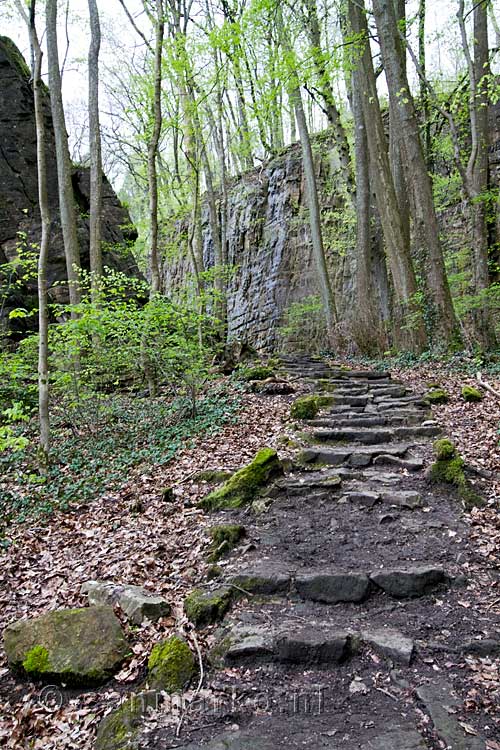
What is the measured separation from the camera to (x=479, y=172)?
12.6 metres

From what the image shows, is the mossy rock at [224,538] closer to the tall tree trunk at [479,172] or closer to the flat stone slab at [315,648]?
the flat stone slab at [315,648]

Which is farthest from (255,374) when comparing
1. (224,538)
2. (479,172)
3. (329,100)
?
(329,100)

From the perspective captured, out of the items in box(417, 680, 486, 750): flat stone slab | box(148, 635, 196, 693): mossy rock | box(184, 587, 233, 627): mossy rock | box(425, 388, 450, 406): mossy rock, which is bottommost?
box(417, 680, 486, 750): flat stone slab

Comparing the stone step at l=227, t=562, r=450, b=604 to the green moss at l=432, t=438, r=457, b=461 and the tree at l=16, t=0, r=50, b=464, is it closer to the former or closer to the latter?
the green moss at l=432, t=438, r=457, b=461

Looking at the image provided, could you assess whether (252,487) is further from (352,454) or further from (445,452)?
(445,452)

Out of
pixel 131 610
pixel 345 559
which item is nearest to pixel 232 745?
pixel 131 610

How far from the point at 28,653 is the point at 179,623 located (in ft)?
3.20

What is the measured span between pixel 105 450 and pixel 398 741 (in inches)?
243

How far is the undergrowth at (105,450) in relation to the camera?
249 inches

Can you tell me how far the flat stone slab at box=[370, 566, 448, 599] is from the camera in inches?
130

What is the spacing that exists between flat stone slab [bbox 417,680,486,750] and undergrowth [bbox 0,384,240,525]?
4.68 metres

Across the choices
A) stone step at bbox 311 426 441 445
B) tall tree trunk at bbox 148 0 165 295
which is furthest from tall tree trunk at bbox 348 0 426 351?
stone step at bbox 311 426 441 445

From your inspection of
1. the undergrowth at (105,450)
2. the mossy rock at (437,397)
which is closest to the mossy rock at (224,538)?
the undergrowth at (105,450)

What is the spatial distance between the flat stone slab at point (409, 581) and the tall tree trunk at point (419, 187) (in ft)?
24.5
